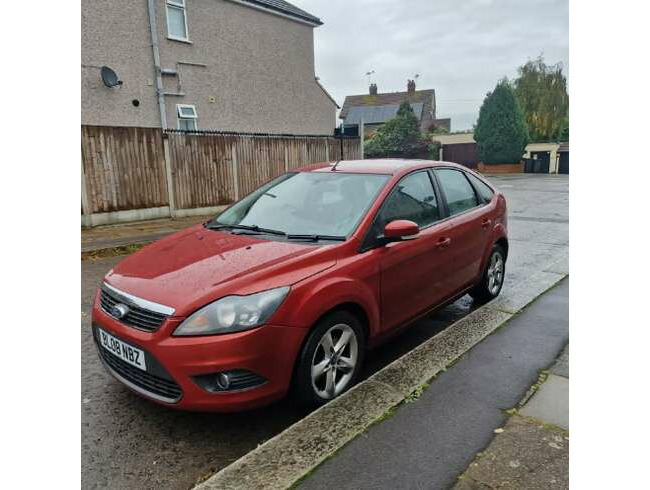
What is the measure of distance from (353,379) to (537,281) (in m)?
3.48

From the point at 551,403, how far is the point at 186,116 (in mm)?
13343

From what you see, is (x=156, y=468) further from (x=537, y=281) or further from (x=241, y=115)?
(x=241, y=115)

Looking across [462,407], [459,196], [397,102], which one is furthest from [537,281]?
[397,102]

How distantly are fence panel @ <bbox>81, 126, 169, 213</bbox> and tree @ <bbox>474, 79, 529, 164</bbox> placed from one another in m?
26.3

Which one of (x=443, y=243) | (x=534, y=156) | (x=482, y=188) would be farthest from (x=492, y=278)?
(x=534, y=156)

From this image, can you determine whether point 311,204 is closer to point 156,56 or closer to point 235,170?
point 235,170

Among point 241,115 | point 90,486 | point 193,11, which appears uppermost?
point 193,11

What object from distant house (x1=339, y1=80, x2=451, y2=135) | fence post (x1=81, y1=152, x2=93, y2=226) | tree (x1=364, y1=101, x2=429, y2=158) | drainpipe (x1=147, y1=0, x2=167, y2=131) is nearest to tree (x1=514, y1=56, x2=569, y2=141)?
distant house (x1=339, y1=80, x2=451, y2=135)

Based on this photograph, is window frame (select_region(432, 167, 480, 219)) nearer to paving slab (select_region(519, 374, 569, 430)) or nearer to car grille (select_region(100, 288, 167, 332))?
paving slab (select_region(519, 374, 569, 430))

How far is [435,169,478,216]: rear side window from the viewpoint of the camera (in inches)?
167

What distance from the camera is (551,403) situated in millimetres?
2863

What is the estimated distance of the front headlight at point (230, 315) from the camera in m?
2.45

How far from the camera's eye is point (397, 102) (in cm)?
4981

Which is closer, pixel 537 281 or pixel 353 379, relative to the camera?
pixel 353 379
